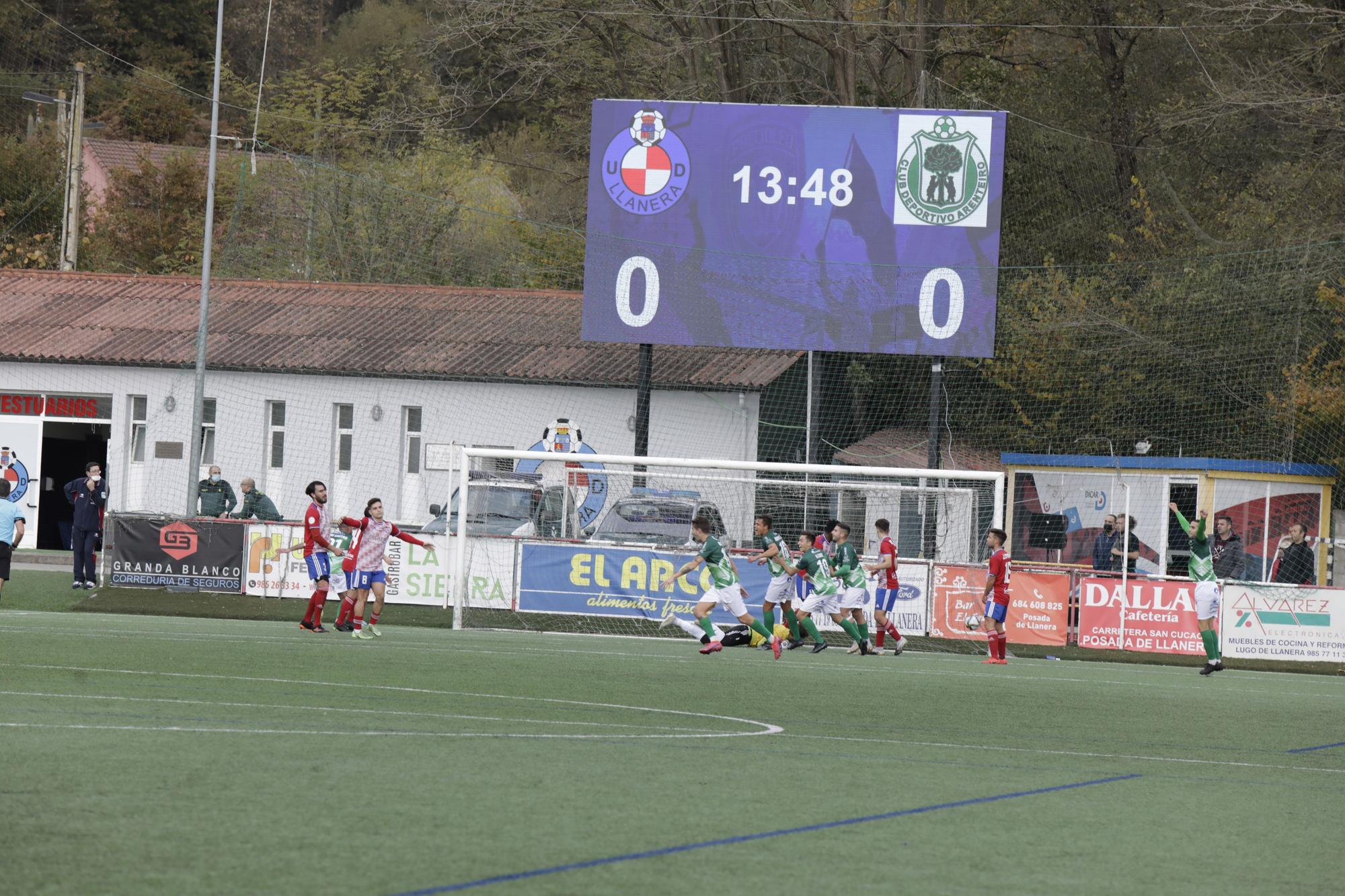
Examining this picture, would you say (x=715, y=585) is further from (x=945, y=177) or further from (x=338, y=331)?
(x=338, y=331)

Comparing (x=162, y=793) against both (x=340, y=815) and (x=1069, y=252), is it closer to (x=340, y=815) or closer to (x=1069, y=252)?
(x=340, y=815)

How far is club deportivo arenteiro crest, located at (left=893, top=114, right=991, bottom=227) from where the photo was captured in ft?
86.1

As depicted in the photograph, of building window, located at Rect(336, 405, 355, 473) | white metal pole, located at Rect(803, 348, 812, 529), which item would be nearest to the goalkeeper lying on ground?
white metal pole, located at Rect(803, 348, 812, 529)

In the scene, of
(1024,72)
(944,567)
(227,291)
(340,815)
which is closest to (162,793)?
(340,815)

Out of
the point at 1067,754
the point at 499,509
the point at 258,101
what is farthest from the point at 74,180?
the point at 1067,754

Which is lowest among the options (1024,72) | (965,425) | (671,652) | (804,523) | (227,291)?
(671,652)

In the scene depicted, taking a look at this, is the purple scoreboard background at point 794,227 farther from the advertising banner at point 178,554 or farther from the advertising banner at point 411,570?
the advertising banner at point 178,554

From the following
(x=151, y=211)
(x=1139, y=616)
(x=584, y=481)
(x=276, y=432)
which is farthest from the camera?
(x=151, y=211)

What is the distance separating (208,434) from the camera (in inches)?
1363

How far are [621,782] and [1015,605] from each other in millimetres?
15565

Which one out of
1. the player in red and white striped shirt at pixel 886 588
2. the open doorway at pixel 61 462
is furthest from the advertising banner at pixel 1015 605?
the open doorway at pixel 61 462

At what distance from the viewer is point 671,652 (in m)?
19.5

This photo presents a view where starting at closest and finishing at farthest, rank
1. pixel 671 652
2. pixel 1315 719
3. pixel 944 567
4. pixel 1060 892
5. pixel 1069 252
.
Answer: pixel 1060 892 → pixel 1315 719 → pixel 671 652 → pixel 944 567 → pixel 1069 252

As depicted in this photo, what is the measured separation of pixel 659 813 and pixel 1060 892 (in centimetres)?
199
